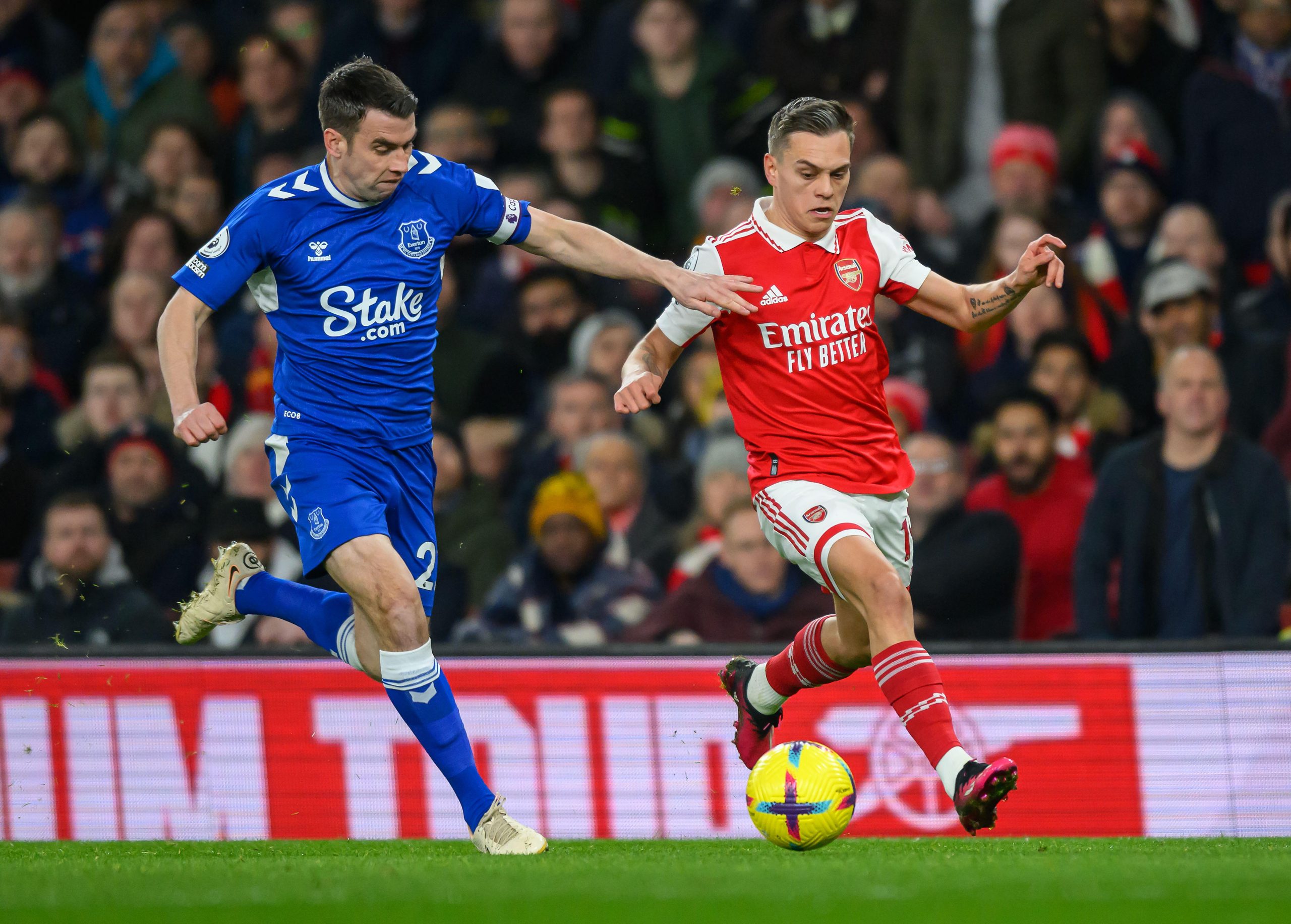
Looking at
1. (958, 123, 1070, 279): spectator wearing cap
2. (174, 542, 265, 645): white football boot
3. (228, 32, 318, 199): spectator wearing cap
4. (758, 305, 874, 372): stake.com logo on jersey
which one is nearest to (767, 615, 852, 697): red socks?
(758, 305, 874, 372): stake.com logo on jersey

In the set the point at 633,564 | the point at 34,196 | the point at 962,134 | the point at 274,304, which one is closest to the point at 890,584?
the point at 274,304

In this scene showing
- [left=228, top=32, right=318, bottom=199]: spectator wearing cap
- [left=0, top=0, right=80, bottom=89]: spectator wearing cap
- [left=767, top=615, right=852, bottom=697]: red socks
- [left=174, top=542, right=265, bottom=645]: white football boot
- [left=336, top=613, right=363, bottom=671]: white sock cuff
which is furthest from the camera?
[left=0, top=0, right=80, bottom=89]: spectator wearing cap

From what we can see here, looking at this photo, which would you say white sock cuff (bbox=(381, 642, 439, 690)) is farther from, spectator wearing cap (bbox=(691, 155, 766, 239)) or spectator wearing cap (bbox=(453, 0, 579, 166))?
spectator wearing cap (bbox=(453, 0, 579, 166))

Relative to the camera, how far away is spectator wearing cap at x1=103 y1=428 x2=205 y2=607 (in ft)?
30.9

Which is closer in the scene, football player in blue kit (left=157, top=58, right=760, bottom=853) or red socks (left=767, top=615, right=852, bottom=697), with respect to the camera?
football player in blue kit (left=157, top=58, right=760, bottom=853)

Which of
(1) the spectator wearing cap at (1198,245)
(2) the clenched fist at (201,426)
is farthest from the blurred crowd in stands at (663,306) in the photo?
(2) the clenched fist at (201,426)

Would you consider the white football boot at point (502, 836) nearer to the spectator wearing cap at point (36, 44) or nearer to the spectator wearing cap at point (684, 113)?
the spectator wearing cap at point (684, 113)

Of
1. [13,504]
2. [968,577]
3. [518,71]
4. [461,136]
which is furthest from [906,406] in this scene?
[13,504]

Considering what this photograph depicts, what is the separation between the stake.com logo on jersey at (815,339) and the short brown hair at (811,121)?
622 millimetres

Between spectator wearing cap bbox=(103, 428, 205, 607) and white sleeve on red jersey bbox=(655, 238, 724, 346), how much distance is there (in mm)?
4328

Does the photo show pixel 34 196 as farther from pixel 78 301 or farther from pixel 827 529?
pixel 827 529

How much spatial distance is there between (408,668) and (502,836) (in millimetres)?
662

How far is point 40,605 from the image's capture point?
30.4 feet

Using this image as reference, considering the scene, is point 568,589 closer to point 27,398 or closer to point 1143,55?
point 27,398
